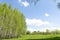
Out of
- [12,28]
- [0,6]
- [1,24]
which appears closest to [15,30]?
[12,28]

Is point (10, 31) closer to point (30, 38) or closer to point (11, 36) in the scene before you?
point (11, 36)

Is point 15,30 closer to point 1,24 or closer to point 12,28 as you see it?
point 12,28

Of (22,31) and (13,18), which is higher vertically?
(13,18)

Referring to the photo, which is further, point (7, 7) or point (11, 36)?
point (11, 36)

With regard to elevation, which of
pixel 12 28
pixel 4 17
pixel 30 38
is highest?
pixel 4 17

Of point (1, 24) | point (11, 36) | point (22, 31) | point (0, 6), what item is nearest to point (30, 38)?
point (22, 31)

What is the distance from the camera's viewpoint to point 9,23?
14797 mm

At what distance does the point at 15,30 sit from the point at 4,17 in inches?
62.8

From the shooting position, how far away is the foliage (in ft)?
46.6

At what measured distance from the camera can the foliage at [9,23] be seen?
14195 millimetres

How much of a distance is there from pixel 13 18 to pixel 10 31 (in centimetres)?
133

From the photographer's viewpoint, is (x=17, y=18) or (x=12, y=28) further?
(x=12, y=28)

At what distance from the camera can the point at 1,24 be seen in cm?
1448

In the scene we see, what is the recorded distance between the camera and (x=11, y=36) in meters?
15.4
